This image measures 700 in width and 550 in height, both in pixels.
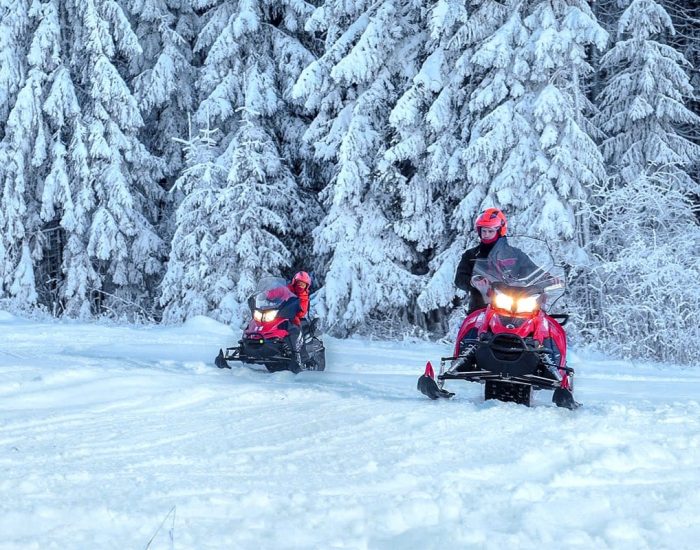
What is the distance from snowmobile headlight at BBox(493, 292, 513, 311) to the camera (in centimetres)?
565

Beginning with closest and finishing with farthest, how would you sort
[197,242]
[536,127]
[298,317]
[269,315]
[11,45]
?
[269,315] < [298,317] < [536,127] < [197,242] < [11,45]

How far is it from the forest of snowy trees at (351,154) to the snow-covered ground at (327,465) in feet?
20.9

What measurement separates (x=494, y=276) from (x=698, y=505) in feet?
8.85

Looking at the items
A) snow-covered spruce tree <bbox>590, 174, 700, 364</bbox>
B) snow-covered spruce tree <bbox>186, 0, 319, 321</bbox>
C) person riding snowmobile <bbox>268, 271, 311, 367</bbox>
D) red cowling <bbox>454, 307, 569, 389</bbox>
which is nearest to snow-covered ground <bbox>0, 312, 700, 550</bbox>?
red cowling <bbox>454, 307, 569, 389</bbox>

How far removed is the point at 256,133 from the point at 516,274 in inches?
486

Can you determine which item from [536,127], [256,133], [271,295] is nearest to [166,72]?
[256,133]

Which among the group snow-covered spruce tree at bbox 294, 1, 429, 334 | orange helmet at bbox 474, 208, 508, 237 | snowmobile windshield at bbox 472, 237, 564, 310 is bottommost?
snowmobile windshield at bbox 472, 237, 564, 310

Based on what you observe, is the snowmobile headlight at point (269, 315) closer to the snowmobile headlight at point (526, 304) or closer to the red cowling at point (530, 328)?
the red cowling at point (530, 328)

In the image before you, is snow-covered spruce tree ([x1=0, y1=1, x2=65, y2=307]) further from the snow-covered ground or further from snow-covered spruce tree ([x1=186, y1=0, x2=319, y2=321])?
the snow-covered ground

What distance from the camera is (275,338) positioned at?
8.18 metres

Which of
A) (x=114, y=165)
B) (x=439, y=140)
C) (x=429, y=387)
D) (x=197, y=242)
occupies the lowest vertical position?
(x=429, y=387)

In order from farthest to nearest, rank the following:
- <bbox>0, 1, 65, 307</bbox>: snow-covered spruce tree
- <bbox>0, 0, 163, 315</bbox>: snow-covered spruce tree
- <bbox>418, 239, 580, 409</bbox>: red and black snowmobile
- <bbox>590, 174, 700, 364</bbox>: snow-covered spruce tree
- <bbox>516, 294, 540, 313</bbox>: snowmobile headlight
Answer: <bbox>0, 1, 65, 307</bbox>: snow-covered spruce tree
<bbox>0, 0, 163, 315</bbox>: snow-covered spruce tree
<bbox>590, 174, 700, 364</bbox>: snow-covered spruce tree
<bbox>516, 294, 540, 313</bbox>: snowmobile headlight
<bbox>418, 239, 580, 409</bbox>: red and black snowmobile

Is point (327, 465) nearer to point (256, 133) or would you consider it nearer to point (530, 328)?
point (530, 328)

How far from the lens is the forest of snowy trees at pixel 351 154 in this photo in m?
13.1
